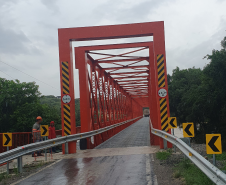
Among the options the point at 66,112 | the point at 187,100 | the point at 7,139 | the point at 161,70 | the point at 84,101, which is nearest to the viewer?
the point at 7,139

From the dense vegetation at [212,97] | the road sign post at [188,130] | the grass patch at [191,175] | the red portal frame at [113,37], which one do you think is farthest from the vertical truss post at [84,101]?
the dense vegetation at [212,97]

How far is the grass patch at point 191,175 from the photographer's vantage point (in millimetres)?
4800

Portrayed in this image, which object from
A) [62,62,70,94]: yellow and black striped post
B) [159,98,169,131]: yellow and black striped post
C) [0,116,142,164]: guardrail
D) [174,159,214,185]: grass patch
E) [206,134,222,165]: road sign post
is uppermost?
[62,62,70,94]: yellow and black striped post

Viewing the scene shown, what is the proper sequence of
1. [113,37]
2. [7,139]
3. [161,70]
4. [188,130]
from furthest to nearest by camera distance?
[113,37]
[161,70]
[188,130]
[7,139]

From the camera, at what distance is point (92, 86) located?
53.6ft

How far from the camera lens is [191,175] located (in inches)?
213

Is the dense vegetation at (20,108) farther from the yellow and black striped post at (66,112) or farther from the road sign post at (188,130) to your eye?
the road sign post at (188,130)

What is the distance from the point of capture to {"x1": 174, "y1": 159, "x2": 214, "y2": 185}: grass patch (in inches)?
189

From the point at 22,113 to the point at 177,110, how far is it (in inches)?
816

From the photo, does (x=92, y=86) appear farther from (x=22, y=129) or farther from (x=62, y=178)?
(x=22, y=129)

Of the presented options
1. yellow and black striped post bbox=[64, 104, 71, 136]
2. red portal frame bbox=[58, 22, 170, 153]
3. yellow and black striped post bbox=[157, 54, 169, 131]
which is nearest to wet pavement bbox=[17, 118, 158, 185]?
yellow and black striped post bbox=[64, 104, 71, 136]

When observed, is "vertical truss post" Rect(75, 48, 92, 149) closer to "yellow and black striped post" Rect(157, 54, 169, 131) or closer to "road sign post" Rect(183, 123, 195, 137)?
"yellow and black striped post" Rect(157, 54, 169, 131)

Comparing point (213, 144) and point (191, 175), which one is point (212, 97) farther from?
point (213, 144)

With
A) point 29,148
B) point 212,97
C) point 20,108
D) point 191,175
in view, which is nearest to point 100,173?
point 191,175
